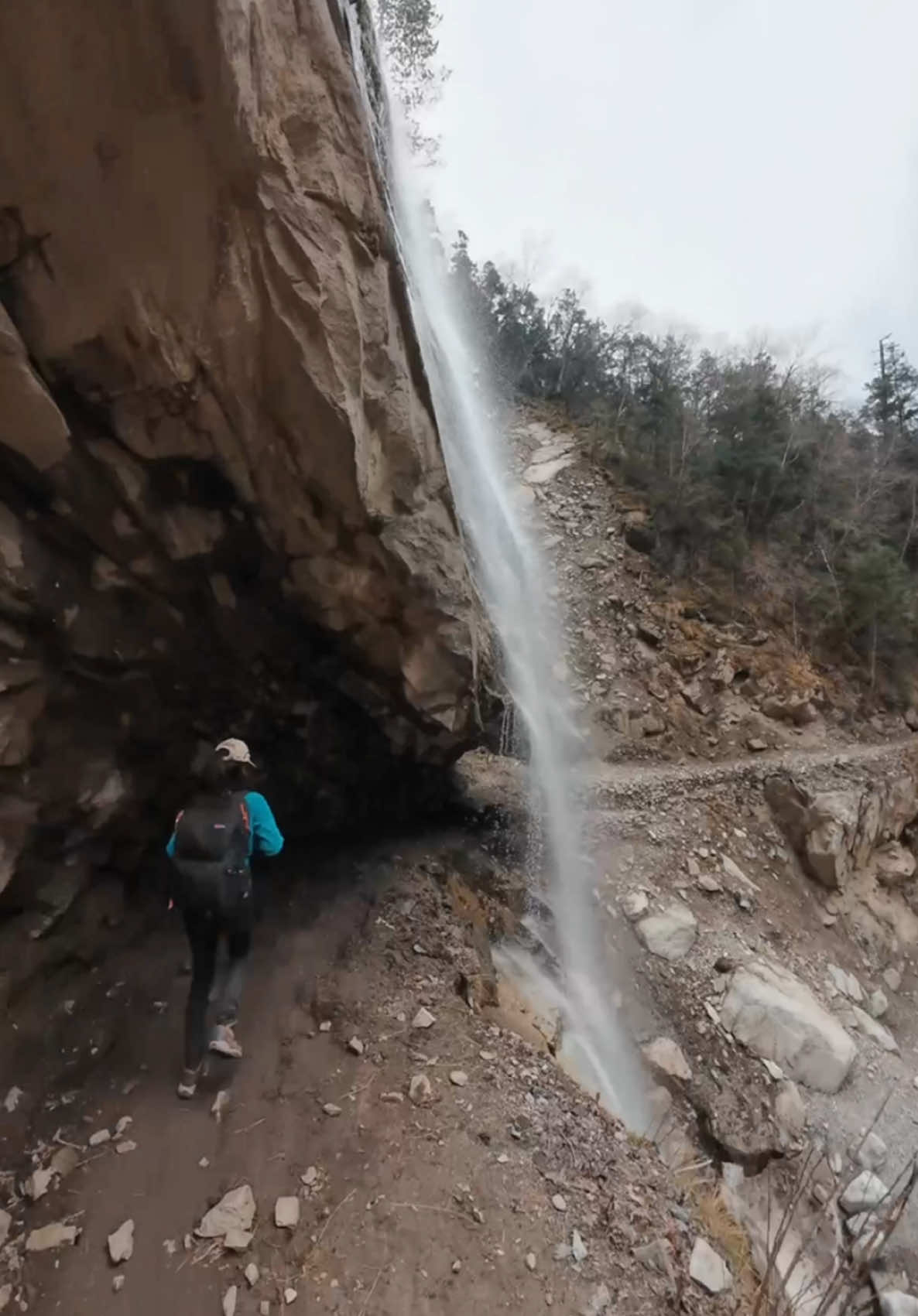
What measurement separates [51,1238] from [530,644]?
871 centimetres

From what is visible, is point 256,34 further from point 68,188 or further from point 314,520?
point 314,520

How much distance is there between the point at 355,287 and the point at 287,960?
4350 mm

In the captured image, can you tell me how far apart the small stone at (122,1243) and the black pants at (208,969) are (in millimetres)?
755

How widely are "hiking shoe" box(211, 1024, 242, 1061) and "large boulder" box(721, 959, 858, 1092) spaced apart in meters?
5.20

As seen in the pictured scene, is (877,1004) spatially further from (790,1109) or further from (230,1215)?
(230,1215)

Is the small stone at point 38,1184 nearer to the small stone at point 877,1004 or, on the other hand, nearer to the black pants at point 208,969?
the black pants at point 208,969

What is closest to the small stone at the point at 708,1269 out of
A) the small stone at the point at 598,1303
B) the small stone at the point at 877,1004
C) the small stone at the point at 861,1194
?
the small stone at the point at 598,1303

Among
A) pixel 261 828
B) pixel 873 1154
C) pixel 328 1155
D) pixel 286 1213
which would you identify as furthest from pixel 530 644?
pixel 286 1213

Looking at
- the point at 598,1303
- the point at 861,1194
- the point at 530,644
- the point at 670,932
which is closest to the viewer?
the point at 598,1303

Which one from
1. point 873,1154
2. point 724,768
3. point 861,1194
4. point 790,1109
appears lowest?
point 873,1154

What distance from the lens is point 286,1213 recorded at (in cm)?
333

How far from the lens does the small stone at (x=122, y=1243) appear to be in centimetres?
313

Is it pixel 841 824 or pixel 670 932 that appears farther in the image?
pixel 841 824

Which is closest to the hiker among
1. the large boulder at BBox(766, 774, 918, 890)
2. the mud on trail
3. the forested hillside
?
the mud on trail
